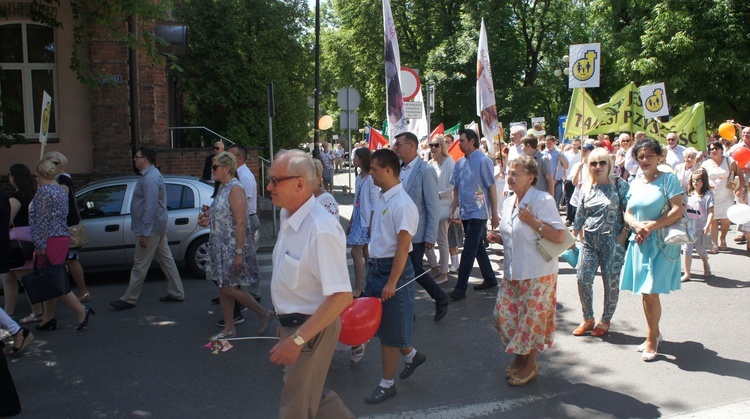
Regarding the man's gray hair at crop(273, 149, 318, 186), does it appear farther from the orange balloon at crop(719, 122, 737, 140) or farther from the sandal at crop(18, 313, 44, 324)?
the orange balloon at crop(719, 122, 737, 140)

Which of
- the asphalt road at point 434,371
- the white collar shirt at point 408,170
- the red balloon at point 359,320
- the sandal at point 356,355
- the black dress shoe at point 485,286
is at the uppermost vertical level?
the white collar shirt at point 408,170

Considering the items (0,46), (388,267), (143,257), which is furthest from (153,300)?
(0,46)

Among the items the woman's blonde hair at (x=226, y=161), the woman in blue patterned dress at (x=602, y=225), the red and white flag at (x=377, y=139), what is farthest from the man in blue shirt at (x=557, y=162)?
the woman's blonde hair at (x=226, y=161)

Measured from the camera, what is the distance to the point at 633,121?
1535 cm

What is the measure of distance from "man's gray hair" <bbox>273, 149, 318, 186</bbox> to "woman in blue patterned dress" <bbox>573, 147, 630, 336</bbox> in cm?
345

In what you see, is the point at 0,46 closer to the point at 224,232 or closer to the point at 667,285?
the point at 224,232

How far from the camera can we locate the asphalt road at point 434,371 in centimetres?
468

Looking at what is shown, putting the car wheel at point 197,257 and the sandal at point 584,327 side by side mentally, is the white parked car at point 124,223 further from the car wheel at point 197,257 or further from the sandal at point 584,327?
the sandal at point 584,327

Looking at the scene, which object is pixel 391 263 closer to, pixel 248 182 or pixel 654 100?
pixel 248 182

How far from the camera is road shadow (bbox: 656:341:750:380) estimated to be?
526 cm

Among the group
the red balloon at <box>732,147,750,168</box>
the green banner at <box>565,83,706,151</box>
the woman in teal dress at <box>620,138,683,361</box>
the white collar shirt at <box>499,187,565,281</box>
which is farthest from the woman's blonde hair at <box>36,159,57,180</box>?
the red balloon at <box>732,147,750,168</box>

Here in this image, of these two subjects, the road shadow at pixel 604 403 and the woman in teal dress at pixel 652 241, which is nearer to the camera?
the road shadow at pixel 604 403

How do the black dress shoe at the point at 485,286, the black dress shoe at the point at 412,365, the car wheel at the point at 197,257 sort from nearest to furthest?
the black dress shoe at the point at 412,365 < the black dress shoe at the point at 485,286 < the car wheel at the point at 197,257

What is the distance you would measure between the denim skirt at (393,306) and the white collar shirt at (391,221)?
0.09 meters
